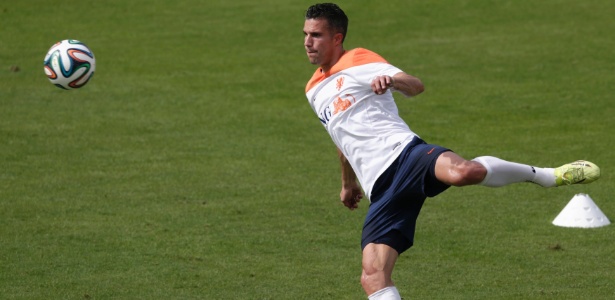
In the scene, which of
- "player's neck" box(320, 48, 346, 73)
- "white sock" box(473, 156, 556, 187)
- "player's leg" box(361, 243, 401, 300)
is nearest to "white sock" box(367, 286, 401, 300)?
"player's leg" box(361, 243, 401, 300)

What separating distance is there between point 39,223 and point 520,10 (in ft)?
50.1

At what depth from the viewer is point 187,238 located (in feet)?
41.1

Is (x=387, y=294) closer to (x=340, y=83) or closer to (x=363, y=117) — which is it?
(x=363, y=117)

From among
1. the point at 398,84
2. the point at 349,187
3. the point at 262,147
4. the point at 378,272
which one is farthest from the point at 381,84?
the point at 262,147

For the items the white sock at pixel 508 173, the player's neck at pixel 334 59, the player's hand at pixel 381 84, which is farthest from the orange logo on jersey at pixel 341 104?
the white sock at pixel 508 173

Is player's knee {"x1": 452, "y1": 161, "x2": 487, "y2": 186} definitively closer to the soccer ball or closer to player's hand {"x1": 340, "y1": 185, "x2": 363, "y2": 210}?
player's hand {"x1": 340, "y1": 185, "x2": 363, "y2": 210}

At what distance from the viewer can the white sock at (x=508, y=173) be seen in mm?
8453

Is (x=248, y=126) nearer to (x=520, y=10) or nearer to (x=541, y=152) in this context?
(x=541, y=152)

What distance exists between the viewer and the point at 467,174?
8.19 meters

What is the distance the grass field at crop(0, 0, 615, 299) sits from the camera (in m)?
11.3

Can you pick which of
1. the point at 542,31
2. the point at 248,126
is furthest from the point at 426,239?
the point at 542,31

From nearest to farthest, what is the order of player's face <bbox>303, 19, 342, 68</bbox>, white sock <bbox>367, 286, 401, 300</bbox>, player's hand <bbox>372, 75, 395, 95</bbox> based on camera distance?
player's hand <bbox>372, 75, 395, 95</bbox>, white sock <bbox>367, 286, 401, 300</bbox>, player's face <bbox>303, 19, 342, 68</bbox>

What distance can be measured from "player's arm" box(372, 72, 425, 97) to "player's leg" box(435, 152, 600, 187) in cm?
53

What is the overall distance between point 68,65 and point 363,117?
18.0 feet
